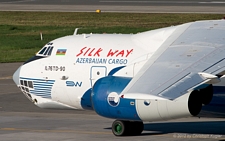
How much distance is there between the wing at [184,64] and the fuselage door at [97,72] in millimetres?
2694

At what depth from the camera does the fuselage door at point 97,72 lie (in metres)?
22.1

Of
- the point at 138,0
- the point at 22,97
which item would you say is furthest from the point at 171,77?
the point at 138,0

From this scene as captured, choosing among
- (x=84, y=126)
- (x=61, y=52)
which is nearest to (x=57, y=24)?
(x=84, y=126)

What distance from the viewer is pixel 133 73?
828 inches

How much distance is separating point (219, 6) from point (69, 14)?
54.2ft

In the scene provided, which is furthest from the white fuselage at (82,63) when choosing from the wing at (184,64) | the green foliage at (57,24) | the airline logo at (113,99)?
the green foliage at (57,24)

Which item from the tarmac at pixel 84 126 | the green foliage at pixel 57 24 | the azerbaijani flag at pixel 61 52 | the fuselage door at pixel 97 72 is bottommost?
the green foliage at pixel 57 24

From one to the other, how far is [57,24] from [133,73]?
44.7 metres

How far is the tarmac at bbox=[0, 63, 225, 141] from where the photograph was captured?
22.2m

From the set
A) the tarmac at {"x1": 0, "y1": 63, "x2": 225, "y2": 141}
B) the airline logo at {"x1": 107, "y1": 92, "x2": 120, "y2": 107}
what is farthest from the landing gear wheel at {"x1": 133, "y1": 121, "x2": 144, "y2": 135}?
the airline logo at {"x1": 107, "y1": 92, "x2": 120, "y2": 107}

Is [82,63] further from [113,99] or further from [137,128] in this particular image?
[113,99]

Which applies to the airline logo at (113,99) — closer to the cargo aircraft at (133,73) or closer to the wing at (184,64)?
the cargo aircraft at (133,73)

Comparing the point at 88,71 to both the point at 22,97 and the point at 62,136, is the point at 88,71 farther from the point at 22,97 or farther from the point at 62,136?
the point at 22,97

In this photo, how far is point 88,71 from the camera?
74.0 ft
